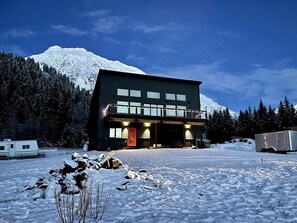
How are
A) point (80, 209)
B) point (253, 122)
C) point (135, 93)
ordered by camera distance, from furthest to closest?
1. point (253, 122)
2. point (135, 93)
3. point (80, 209)

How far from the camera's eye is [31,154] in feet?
104

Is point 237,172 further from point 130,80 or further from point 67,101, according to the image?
point 67,101

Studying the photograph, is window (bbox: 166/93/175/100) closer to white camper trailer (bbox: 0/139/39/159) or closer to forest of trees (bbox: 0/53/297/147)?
white camper trailer (bbox: 0/139/39/159)

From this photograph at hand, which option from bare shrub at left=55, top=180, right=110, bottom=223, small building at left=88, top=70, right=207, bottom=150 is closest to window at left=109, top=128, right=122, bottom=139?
small building at left=88, top=70, right=207, bottom=150

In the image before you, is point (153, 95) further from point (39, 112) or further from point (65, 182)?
point (39, 112)

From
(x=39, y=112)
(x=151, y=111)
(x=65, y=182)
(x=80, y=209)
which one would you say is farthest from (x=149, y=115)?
(x=39, y=112)

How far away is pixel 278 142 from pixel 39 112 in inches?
3206

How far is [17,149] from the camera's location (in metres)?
30.8

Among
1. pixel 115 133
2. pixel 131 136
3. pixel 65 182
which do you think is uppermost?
pixel 115 133

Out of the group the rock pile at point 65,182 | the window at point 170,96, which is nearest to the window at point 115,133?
the window at point 170,96

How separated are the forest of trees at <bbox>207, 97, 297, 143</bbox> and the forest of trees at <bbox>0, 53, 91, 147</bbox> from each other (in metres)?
45.8

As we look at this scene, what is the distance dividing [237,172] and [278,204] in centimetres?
426

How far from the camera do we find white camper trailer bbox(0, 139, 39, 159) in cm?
2989

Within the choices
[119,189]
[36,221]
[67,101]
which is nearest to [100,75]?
[119,189]
